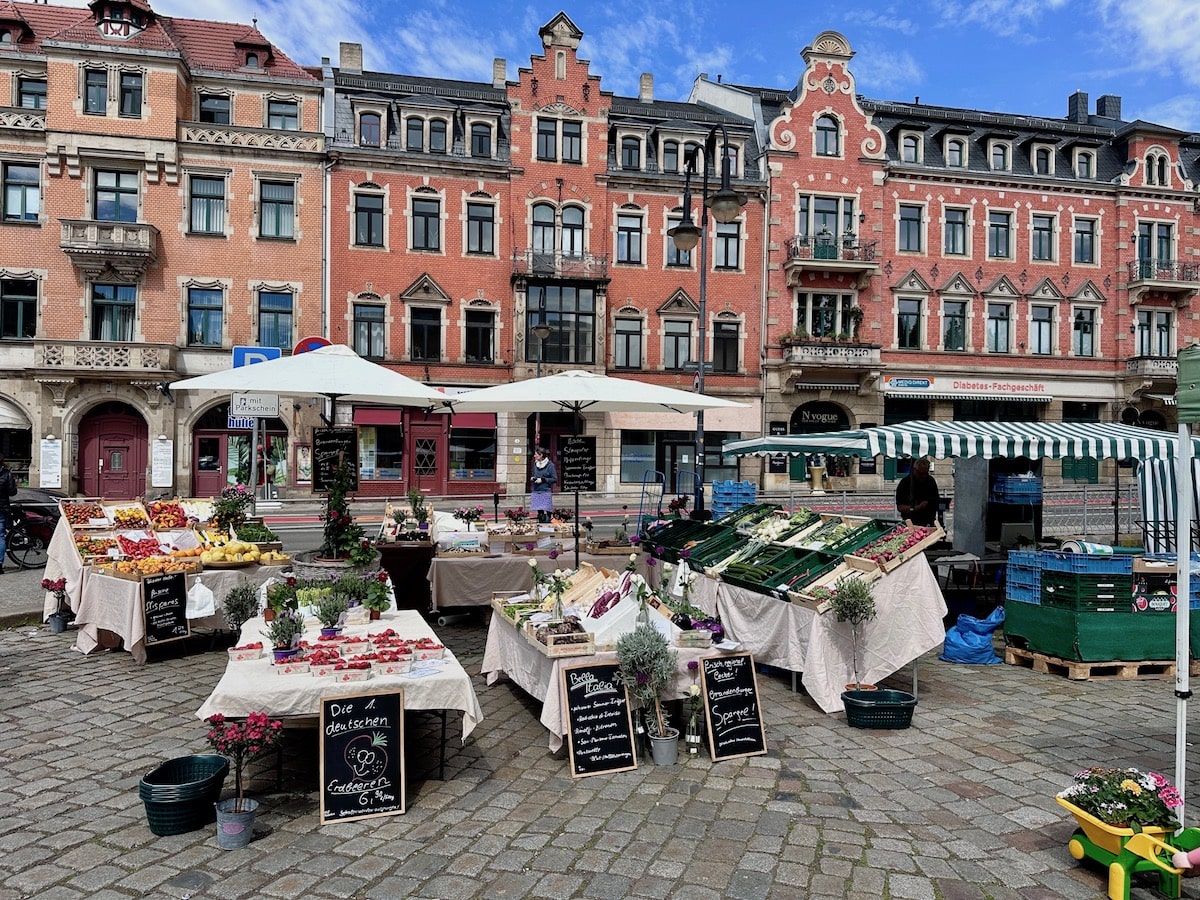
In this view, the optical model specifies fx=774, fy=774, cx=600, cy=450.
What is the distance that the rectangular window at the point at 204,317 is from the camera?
25.2 meters

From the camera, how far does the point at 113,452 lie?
81.6 ft

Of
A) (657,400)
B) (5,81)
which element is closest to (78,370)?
(5,81)

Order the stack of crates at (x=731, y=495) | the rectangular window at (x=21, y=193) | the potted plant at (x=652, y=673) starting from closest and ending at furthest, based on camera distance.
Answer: the potted plant at (x=652, y=673) → the stack of crates at (x=731, y=495) → the rectangular window at (x=21, y=193)

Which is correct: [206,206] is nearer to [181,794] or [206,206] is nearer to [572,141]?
[572,141]

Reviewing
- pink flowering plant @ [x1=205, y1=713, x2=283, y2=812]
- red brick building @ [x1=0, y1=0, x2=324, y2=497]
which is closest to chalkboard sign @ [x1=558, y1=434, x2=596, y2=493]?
pink flowering plant @ [x1=205, y1=713, x2=283, y2=812]

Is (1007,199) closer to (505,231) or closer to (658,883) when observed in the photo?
(505,231)

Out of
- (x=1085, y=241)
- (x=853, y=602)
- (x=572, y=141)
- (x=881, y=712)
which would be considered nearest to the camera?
(x=881, y=712)

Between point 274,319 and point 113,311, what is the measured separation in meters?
4.81

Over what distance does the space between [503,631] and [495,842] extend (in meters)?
2.83

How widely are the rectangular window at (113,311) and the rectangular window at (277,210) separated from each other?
4557mm

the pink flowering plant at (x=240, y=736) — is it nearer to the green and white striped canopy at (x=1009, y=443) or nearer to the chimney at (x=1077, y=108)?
the green and white striped canopy at (x=1009, y=443)

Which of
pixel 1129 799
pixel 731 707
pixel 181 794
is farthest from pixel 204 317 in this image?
pixel 1129 799

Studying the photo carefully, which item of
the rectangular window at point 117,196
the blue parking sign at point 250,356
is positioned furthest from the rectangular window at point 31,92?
the blue parking sign at point 250,356

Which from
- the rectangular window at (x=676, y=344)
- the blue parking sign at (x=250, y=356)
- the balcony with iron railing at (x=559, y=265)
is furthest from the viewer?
the rectangular window at (x=676, y=344)
